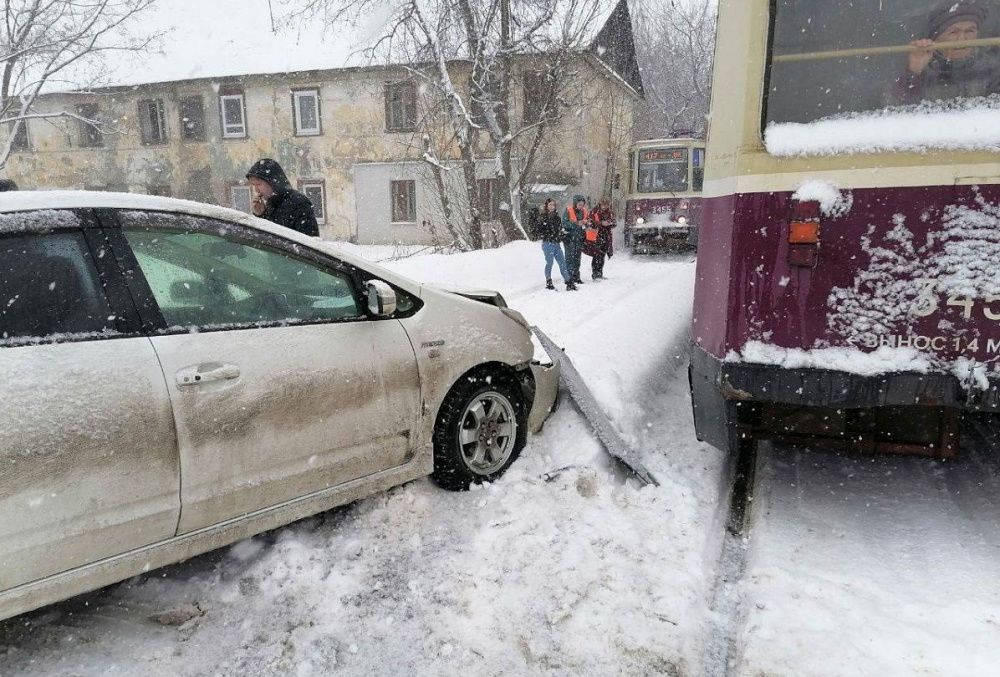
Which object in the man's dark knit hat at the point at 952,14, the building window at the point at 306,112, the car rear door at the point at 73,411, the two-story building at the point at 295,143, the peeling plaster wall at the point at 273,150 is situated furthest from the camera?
the building window at the point at 306,112

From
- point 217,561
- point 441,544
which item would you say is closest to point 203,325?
point 217,561

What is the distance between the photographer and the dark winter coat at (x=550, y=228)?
497 inches

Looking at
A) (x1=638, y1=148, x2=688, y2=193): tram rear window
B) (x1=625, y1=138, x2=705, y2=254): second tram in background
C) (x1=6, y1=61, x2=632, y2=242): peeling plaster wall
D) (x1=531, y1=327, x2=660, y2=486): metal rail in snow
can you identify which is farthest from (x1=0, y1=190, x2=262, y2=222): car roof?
(x1=6, y1=61, x2=632, y2=242): peeling plaster wall

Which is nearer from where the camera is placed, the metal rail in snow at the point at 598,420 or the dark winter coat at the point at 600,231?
the metal rail in snow at the point at 598,420

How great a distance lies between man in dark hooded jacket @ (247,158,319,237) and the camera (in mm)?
5145

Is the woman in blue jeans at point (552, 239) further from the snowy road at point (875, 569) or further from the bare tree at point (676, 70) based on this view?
the bare tree at point (676, 70)

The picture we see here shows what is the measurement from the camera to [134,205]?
2682mm

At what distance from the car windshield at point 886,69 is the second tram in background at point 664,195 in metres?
16.2

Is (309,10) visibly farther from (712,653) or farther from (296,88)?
(712,653)

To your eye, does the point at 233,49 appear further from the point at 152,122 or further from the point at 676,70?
the point at 676,70

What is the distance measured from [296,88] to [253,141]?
273 cm

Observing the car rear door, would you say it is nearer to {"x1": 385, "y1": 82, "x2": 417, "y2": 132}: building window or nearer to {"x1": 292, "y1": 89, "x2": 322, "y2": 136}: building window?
{"x1": 385, "y1": 82, "x2": 417, "y2": 132}: building window

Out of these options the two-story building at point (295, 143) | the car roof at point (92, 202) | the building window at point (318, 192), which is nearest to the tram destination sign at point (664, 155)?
the two-story building at point (295, 143)

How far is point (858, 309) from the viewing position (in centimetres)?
309
